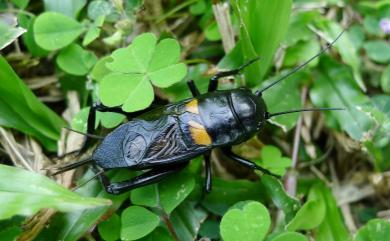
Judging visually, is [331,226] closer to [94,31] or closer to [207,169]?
[207,169]

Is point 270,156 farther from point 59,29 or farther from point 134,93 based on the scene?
point 59,29

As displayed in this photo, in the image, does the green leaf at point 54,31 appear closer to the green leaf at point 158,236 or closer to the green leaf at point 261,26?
the green leaf at point 261,26

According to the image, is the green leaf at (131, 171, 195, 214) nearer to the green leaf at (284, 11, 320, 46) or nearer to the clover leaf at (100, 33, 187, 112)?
the clover leaf at (100, 33, 187, 112)

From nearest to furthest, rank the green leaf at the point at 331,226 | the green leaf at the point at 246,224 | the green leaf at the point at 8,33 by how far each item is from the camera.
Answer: the green leaf at the point at 246,224, the green leaf at the point at 8,33, the green leaf at the point at 331,226

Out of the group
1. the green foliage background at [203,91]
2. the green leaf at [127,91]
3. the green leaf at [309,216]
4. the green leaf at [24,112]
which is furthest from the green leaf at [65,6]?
the green leaf at [309,216]

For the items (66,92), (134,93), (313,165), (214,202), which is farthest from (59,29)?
(313,165)

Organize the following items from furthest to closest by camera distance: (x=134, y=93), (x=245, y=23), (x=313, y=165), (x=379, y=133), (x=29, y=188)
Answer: (x=313, y=165) < (x=379, y=133) < (x=245, y=23) < (x=134, y=93) < (x=29, y=188)

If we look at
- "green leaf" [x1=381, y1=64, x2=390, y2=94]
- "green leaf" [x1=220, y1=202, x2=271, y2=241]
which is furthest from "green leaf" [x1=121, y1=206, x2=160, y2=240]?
"green leaf" [x1=381, y1=64, x2=390, y2=94]
